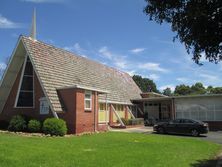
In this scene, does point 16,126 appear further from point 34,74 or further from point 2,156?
point 2,156

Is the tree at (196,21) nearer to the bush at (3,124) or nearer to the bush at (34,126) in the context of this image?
the bush at (34,126)

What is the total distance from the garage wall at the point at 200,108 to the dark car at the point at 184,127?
9126 millimetres

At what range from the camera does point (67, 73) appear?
3175cm

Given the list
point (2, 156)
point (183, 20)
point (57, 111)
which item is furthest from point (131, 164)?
point (57, 111)

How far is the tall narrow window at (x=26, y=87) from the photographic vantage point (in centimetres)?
2944

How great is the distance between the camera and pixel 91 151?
15664 millimetres

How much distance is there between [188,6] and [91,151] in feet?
26.7

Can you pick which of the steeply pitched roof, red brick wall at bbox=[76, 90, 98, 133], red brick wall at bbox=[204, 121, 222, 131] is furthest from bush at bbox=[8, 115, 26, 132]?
red brick wall at bbox=[204, 121, 222, 131]

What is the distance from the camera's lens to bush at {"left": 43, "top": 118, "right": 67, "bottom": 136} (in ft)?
79.1

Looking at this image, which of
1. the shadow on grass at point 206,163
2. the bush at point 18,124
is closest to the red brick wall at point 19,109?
the bush at point 18,124

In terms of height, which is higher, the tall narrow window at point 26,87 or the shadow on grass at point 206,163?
the tall narrow window at point 26,87

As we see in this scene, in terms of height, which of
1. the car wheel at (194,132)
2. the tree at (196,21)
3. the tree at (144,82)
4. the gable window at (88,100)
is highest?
the tree at (144,82)

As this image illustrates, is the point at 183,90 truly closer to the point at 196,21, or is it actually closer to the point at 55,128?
the point at 55,128

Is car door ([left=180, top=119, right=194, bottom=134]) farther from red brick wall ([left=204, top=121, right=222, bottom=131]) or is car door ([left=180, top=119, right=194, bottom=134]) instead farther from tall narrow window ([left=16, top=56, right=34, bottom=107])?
tall narrow window ([left=16, top=56, right=34, bottom=107])
